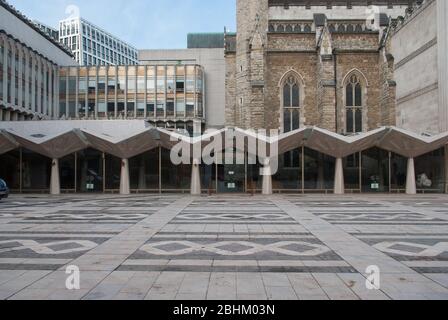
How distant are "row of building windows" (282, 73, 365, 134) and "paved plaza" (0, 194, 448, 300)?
2167 centimetres

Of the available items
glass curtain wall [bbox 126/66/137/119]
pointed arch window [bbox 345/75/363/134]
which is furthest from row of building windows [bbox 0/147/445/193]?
glass curtain wall [bbox 126/66/137/119]

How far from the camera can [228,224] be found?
41.4 feet

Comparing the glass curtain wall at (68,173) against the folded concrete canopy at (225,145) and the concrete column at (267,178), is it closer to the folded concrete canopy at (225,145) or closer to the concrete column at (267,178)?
the folded concrete canopy at (225,145)

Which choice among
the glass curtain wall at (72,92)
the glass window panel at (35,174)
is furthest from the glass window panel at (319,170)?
the glass curtain wall at (72,92)

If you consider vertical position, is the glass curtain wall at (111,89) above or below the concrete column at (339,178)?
above

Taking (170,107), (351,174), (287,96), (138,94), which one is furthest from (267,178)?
(138,94)

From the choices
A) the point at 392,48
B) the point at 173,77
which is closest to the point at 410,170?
the point at 392,48

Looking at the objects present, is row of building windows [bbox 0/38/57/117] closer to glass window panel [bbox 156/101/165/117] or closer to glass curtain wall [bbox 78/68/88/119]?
glass curtain wall [bbox 78/68/88/119]

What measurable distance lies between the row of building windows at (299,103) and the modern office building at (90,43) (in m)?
78.6

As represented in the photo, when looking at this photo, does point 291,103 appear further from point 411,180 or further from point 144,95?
point 144,95

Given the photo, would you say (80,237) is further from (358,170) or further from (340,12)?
(340,12)

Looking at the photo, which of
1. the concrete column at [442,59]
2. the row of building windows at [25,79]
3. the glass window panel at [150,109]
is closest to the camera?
the concrete column at [442,59]

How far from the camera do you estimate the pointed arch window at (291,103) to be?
3594 centimetres

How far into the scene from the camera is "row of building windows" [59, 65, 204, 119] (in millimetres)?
66062
